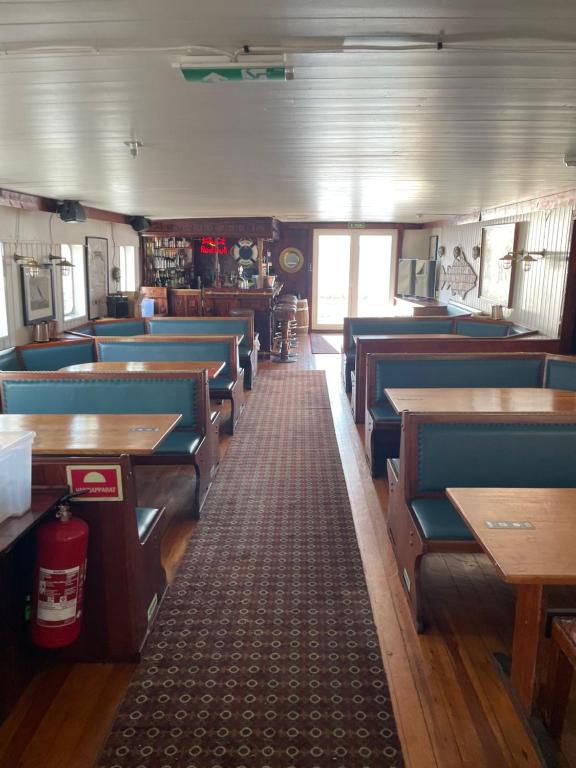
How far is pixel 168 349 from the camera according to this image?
636 cm

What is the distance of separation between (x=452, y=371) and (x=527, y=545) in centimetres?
340

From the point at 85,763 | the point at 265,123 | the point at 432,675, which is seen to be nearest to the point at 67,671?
the point at 85,763

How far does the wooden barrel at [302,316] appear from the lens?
14.0 metres

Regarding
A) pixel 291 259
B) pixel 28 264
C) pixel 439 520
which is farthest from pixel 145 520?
pixel 291 259

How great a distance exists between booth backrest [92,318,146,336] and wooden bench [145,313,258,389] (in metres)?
0.35

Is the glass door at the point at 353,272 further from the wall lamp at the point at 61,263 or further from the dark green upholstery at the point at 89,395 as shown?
the dark green upholstery at the point at 89,395

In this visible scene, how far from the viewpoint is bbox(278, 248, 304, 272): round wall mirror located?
1421 cm

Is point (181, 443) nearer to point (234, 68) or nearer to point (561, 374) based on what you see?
point (234, 68)

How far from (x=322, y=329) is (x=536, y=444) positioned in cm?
1161

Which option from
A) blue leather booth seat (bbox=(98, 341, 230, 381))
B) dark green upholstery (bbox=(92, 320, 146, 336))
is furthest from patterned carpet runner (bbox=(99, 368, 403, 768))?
dark green upholstery (bbox=(92, 320, 146, 336))

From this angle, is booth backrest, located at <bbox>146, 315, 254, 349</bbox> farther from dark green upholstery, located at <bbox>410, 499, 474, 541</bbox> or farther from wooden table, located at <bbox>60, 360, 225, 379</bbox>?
dark green upholstery, located at <bbox>410, 499, 474, 541</bbox>

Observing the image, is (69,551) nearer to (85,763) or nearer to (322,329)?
(85,763)

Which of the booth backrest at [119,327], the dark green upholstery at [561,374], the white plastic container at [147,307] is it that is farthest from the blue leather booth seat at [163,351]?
the white plastic container at [147,307]

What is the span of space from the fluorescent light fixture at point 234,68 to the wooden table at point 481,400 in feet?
7.38
